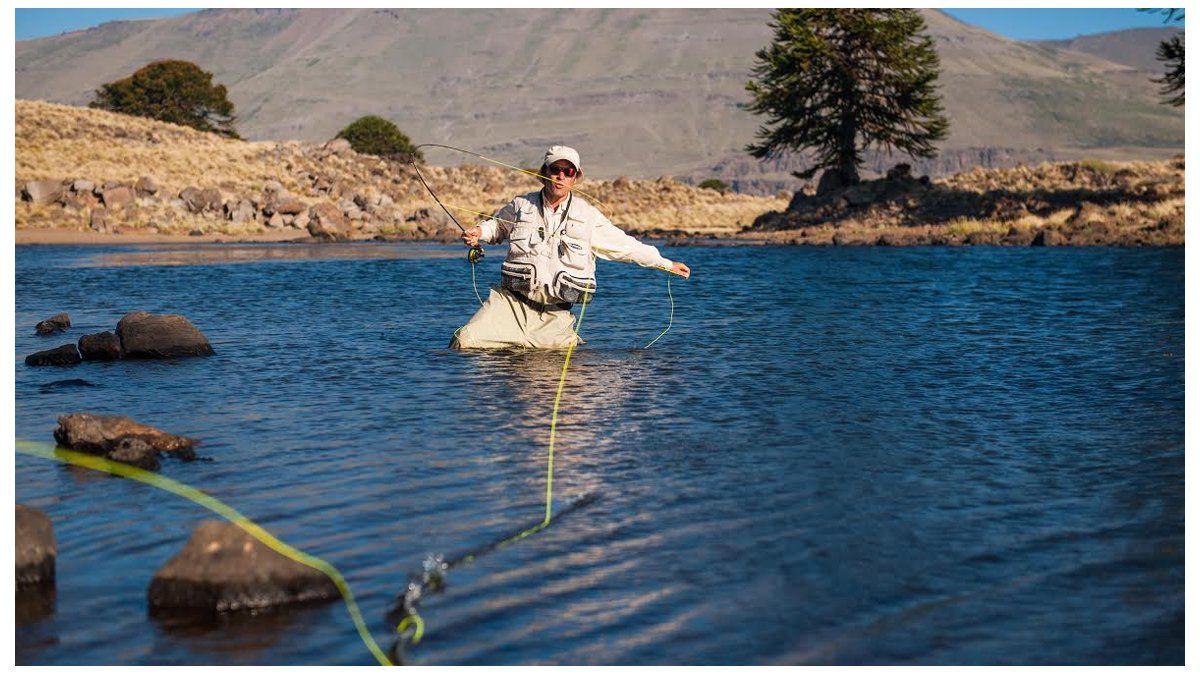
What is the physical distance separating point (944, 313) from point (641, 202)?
5541cm

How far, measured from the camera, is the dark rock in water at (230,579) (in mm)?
5234

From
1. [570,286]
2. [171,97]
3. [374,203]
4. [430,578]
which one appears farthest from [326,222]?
[430,578]

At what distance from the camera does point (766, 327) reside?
16.5 metres

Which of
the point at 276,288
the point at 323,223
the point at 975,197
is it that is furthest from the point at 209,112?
the point at 276,288

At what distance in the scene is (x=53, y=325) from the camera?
622 inches

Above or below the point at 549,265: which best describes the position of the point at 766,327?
below

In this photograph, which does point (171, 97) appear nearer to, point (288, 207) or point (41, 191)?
point (288, 207)

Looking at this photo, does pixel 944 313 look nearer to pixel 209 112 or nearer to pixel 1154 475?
pixel 1154 475

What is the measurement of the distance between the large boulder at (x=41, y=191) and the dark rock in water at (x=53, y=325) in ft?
113

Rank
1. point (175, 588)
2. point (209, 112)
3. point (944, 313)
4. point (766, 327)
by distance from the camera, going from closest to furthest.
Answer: point (175, 588)
point (766, 327)
point (944, 313)
point (209, 112)

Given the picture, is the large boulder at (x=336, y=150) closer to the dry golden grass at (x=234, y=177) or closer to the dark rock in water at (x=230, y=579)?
the dry golden grass at (x=234, y=177)

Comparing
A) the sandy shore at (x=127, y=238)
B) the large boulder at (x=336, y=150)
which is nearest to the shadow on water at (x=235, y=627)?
the sandy shore at (x=127, y=238)

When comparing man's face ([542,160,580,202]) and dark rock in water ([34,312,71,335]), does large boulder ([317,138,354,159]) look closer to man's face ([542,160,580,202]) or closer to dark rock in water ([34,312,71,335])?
dark rock in water ([34,312,71,335])

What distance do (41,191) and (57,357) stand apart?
39.2 m
